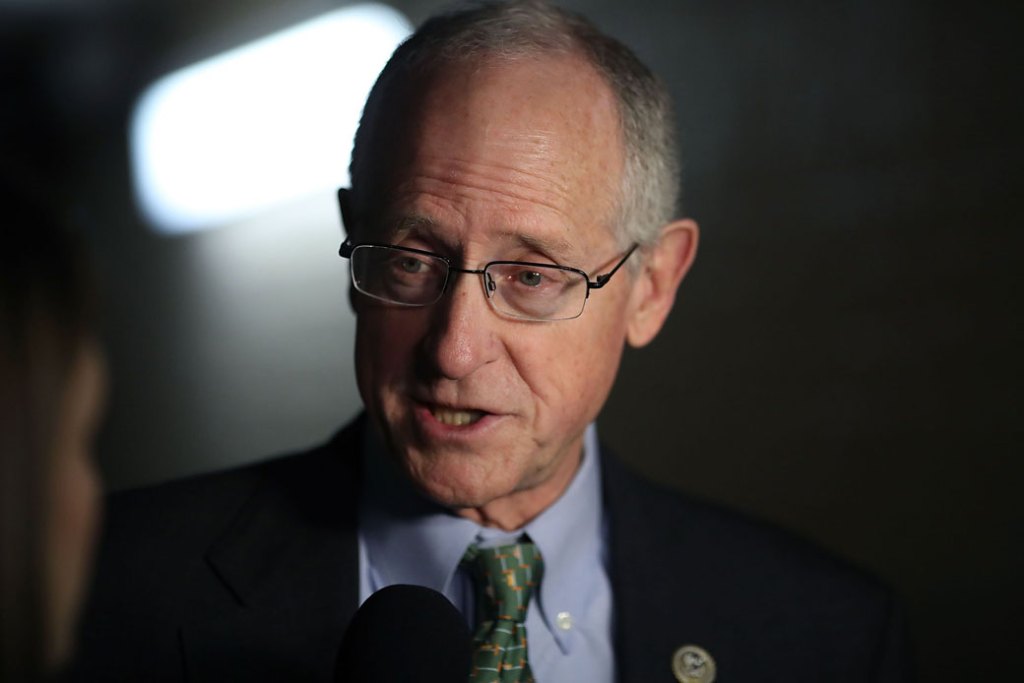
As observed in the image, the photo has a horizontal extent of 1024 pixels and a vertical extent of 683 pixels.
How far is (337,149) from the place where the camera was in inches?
165

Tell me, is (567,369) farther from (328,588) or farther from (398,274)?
(328,588)

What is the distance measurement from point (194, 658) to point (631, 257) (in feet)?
3.01

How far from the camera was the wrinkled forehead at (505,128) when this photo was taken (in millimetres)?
1727

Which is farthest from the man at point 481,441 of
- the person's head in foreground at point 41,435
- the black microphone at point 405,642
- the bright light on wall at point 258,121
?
the bright light on wall at point 258,121

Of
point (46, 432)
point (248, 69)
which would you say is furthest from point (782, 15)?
point (46, 432)

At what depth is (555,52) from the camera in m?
1.83

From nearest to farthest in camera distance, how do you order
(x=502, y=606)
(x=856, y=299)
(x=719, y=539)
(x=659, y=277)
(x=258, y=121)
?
(x=502, y=606) → (x=659, y=277) → (x=719, y=539) → (x=856, y=299) → (x=258, y=121)

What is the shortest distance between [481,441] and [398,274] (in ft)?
0.92

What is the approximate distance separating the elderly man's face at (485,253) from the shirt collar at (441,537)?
135 mm

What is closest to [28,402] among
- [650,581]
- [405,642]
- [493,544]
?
[405,642]

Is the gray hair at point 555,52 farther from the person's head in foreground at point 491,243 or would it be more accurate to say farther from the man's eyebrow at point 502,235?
the man's eyebrow at point 502,235

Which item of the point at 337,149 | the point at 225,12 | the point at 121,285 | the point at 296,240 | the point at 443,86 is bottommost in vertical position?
the point at 121,285

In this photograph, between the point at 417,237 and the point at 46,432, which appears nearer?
the point at 46,432

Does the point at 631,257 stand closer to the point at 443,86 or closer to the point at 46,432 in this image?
the point at 443,86
